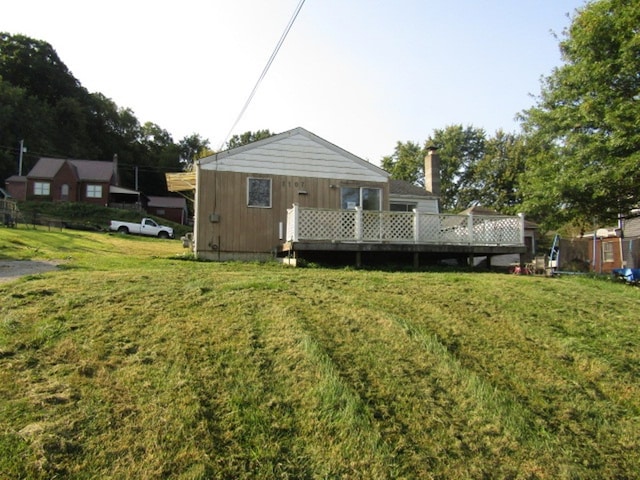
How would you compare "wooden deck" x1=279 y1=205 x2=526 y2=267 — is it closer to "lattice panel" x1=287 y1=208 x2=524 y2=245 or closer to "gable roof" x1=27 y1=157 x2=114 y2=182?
"lattice panel" x1=287 y1=208 x2=524 y2=245

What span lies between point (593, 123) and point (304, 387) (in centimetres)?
1539

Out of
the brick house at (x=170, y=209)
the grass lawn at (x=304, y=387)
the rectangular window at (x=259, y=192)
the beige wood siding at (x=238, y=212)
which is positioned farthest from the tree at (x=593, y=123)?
the brick house at (x=170, y=209)

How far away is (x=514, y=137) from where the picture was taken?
46.8 meters

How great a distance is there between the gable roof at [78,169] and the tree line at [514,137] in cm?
1077

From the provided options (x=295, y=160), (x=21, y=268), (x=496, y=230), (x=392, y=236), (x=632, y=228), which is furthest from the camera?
(x=632, y=228)

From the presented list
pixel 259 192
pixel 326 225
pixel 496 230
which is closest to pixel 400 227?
pixel 326 225

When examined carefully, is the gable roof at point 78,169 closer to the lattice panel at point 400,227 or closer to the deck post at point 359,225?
the lattice panel at point 400,227

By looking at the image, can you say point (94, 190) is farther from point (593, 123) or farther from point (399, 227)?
point (593, 123)

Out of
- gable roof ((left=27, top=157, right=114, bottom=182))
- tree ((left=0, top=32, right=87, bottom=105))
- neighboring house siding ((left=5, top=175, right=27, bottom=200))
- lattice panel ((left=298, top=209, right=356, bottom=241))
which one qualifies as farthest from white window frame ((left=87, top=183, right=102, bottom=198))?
lattice panel ((left=298, top=209, right=356, bottom=241))

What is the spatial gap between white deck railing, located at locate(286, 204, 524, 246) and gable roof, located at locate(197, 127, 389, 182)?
6.63 ft

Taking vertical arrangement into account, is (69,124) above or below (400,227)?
above

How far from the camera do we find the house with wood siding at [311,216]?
1265cm

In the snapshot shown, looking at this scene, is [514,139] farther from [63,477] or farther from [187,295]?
[63,477]

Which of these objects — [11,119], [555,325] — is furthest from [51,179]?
[555,325]
